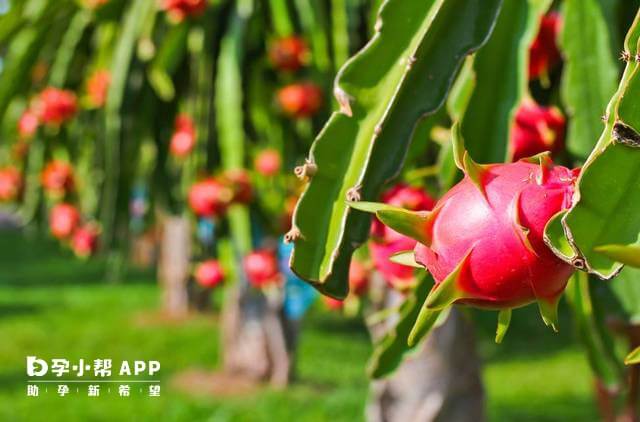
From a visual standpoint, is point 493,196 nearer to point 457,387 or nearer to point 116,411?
point 457,387

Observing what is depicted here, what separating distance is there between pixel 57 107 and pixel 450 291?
77.1 inches

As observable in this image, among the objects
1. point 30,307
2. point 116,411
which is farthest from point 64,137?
point 30,307

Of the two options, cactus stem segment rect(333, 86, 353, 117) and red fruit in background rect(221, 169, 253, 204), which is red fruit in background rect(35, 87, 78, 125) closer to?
red fruit in background rect(221, 169, 253, 204)

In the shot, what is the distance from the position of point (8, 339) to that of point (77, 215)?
3977 millimetres

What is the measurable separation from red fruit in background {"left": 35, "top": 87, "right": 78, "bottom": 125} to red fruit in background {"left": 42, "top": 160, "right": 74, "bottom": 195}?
0.20 m

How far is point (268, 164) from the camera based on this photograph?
7.41 feet

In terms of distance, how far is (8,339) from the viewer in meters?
6.33

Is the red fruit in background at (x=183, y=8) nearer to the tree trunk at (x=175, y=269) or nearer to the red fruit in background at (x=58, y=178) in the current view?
the red fruit in background at (x=58, y=178)

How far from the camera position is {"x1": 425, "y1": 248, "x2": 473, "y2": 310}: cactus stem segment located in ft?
1.99

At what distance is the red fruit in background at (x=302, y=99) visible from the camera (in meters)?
2.02

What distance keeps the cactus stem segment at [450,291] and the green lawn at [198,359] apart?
7.36 feet

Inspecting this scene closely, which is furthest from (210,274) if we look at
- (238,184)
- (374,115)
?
(374,115)

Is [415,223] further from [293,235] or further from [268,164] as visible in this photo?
[268,164]

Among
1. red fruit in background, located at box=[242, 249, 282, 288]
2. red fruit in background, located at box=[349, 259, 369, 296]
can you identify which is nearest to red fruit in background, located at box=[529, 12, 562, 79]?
red fruit in background, located at box=[349, 259, 369, 296]
